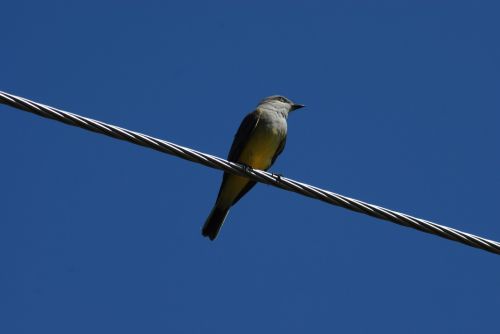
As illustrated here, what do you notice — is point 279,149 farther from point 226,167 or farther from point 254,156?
point 226,167

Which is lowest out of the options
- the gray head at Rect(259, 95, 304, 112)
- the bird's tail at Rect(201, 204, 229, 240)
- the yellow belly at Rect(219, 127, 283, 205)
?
the bird's tail at Rect(201, 204, 229, 240)

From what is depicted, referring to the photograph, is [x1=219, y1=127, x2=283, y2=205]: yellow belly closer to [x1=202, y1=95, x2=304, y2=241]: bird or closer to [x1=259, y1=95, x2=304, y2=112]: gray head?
[x1=202, y1=95, x2=304, y2=241]: bird

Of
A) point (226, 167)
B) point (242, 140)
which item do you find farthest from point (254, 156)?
point (226, 167)

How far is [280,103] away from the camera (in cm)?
912

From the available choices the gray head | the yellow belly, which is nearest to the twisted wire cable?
the yellow belly

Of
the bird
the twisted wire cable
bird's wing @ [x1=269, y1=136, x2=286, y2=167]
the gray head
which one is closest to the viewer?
the twisted wire cable

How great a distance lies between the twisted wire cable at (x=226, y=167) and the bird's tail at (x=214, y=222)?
9.97 feet

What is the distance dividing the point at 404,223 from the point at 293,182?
70cm

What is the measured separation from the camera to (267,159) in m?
8.26

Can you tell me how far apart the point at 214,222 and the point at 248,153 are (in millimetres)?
780

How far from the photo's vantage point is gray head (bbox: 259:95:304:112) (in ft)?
29.5

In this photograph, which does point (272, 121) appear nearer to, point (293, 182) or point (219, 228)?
point (219, 228)

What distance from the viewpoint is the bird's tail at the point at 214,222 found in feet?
25.8

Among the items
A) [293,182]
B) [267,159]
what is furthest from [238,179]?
[293,182]
